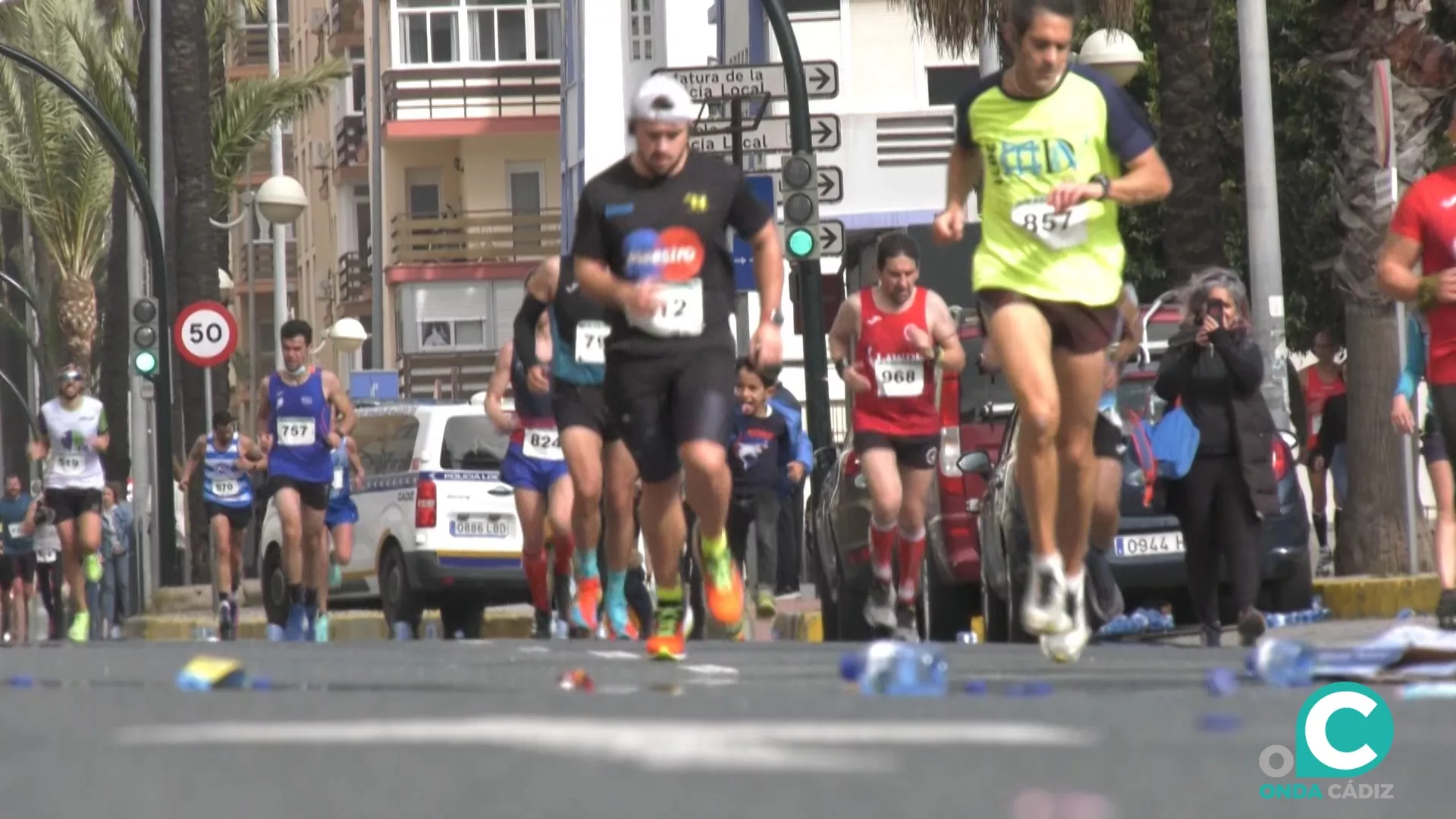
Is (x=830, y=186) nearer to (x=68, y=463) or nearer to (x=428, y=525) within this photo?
(x=428, y=525)

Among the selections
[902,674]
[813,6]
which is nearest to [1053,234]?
[902,674]

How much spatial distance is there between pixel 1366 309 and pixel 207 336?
1479 centimetres

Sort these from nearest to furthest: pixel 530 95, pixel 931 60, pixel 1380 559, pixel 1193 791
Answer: pixel 1193 791 → pixel 1380 559 → pixel 931 60 → pixel 530 95

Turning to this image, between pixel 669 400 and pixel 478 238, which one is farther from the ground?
pixel 478 238

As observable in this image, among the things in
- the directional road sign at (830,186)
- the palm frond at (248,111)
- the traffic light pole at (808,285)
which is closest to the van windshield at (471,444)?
the traffic light pole at (808,285)

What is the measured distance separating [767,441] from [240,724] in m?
13.5

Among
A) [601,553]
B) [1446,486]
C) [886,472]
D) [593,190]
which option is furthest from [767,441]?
→ [593,190]

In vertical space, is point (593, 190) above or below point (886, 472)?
above

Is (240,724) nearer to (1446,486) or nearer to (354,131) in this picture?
(1446,486)

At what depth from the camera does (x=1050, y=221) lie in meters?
10.4

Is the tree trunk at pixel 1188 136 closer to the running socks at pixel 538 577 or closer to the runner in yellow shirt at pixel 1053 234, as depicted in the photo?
the running socks at pixel 538 577

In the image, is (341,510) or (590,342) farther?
(341,510)

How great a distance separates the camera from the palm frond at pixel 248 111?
45219mm

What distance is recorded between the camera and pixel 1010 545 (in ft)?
46.8
